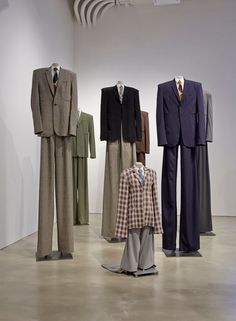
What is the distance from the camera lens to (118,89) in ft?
15.8

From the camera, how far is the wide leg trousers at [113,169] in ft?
15.6

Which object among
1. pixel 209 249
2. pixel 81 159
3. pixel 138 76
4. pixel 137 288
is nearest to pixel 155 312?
pixel 137 288

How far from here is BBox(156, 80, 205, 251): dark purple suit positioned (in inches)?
158

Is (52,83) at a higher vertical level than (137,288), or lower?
higher

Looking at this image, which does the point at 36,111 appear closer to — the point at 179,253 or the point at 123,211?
the point at 123,211

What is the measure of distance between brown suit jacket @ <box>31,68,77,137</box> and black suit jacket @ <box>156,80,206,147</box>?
0.92 metres

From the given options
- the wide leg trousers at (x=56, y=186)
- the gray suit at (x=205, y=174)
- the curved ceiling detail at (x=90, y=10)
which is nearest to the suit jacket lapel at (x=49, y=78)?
the wide leg trousers at (x=56, y=186)

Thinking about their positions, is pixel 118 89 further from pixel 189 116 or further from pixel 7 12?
pixel 7 12

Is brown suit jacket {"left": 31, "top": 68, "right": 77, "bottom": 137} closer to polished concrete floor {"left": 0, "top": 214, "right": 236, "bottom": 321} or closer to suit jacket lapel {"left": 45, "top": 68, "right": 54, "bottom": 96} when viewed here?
suit jacket lapel {"left": 45, "top": 68, "right": 54, "bottom": 96}

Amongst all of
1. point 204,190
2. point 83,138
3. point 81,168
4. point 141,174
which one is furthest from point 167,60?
point 141,174

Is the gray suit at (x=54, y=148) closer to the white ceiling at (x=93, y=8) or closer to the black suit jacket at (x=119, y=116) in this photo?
the black suit jacket at (x=119, y=116)

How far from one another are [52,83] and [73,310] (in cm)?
232

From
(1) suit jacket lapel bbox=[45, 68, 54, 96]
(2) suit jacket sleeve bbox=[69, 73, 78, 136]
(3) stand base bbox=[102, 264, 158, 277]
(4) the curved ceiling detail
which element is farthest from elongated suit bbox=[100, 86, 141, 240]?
(4) the curved ceiling detail

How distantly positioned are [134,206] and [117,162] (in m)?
1.58
